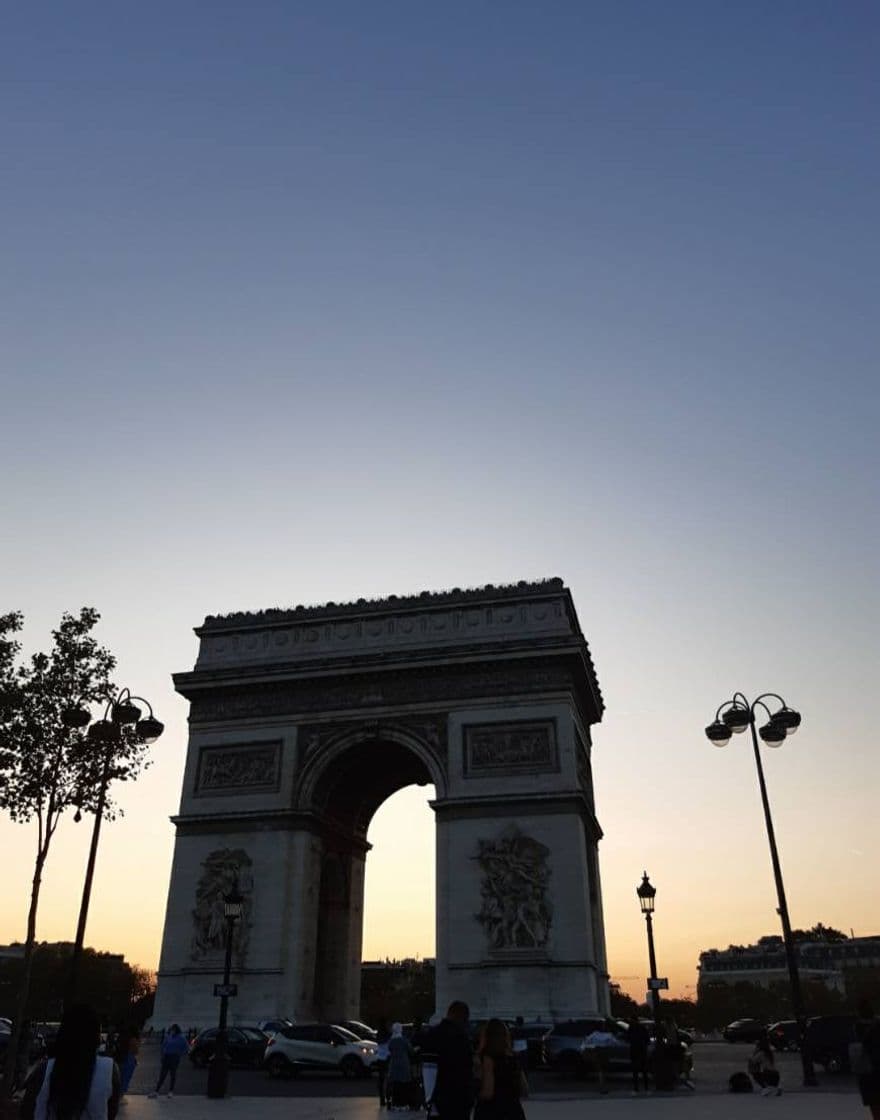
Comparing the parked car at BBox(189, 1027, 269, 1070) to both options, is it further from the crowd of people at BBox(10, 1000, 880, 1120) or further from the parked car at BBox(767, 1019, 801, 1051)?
the parked car at BBox(767, 1019, 801, 1051)

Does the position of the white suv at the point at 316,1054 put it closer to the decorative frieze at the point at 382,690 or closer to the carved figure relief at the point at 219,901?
the carved figure relief at the point at 219,901

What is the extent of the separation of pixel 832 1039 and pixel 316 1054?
13513mm

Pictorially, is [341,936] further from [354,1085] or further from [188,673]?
[354,1085]

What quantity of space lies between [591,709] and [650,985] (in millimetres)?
18343

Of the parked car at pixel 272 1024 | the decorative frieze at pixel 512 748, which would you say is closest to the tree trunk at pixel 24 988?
the parked car at pixel 272 1024

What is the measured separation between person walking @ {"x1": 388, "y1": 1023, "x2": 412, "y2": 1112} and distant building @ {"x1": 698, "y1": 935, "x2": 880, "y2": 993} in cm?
12744

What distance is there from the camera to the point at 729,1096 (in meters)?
17.5

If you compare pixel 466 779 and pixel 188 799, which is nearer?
pixel 466 779

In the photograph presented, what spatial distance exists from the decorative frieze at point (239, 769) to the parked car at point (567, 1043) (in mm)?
14315

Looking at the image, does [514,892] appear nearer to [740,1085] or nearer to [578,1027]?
[578,1027]

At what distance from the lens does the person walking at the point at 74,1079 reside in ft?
15.8

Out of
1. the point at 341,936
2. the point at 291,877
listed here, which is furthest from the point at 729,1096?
the point at 341,936

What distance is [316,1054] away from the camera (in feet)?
77.0

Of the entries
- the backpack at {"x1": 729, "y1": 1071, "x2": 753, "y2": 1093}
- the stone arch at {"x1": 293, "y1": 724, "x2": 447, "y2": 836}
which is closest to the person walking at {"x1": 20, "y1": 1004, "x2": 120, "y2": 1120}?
the backpack at {"x1": 729, "y1": 1071, "x2": 753, "y2": 1093}
